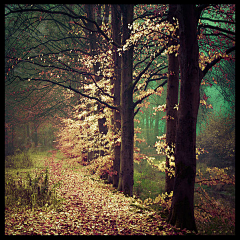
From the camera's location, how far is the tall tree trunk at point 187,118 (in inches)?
196

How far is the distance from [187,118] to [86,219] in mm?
3760

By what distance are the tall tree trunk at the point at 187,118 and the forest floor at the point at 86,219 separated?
65 centimetres

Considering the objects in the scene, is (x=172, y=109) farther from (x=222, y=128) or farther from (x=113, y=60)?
(x=222, y=128)

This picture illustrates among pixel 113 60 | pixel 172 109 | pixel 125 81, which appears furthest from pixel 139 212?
pixel 113 60

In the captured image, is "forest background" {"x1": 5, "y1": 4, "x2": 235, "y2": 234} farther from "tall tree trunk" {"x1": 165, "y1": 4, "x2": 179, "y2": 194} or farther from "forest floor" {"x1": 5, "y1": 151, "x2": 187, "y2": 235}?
"forest floor" {"x1": 5, "y1": 151, "x2": 187, "y2": 235}

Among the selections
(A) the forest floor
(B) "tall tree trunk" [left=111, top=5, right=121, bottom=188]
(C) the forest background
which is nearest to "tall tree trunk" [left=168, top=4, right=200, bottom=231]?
(C) the forest background

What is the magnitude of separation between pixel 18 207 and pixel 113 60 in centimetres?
772

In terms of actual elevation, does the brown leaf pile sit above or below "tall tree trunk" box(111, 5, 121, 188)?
below

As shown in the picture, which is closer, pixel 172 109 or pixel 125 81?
pixel 172 109

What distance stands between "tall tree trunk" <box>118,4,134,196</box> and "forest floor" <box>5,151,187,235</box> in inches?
53.6

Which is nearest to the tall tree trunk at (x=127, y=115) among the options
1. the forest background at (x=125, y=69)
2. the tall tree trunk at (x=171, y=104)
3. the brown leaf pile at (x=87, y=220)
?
the forest background at (x=125, y=69)

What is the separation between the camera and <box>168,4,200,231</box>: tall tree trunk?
4.98 m

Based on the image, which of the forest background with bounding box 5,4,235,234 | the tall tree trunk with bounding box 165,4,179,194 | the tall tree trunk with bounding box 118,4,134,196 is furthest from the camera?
the tall tree trunk with bounding box 118,4,134,196
